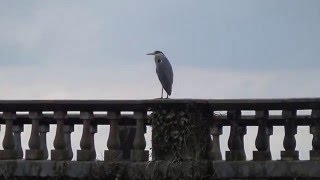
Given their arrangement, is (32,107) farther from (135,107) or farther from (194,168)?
(194,168)

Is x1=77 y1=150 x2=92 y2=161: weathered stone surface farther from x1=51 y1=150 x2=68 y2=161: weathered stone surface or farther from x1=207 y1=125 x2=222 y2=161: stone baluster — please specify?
x1=207 y1=125 x2=222 y2=161: stone baluster

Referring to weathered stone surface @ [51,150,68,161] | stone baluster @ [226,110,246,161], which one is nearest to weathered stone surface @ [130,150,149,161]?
weathered stone surface @ [51,150,68,161]

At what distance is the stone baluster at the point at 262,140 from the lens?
9656 millimetres

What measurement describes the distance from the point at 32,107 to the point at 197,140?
2420mm

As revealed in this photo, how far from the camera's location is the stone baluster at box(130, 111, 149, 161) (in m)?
9.90

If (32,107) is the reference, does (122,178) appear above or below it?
below

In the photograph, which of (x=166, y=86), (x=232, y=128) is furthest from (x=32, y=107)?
(x=232, y=128)

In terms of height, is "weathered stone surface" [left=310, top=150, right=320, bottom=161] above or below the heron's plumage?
below

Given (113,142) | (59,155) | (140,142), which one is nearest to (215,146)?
(140,142)

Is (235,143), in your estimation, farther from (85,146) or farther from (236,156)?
(85,146)

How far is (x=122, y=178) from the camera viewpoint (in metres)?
9.89

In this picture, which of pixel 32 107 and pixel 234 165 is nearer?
pixel 234 165

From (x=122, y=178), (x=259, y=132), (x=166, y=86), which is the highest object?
(x=166, y=86)

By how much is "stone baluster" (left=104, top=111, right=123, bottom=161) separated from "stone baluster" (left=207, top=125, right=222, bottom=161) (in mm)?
1258
